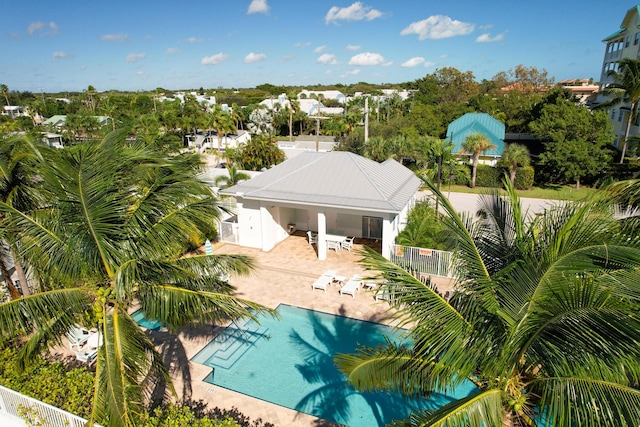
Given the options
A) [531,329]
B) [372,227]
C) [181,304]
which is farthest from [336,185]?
[531,329]

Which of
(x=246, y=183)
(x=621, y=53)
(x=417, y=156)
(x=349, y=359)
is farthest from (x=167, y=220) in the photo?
(x=621, y=53)

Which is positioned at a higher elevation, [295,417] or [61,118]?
→ [61,118]

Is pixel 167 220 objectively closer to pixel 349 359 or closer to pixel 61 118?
pixel 349 359

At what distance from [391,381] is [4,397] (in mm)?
7730

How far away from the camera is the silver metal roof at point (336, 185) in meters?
16.2

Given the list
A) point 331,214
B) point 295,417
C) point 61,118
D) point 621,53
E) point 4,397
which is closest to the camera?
point 4,397

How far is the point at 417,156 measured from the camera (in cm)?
3158

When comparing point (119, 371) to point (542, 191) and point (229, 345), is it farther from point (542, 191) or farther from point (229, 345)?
point (542, 191)

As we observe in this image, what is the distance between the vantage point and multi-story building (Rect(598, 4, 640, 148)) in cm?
3659

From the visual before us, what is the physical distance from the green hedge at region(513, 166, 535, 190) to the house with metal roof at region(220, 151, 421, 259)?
1433cm

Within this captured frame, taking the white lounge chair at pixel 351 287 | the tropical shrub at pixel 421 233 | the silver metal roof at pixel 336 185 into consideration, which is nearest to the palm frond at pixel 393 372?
the white lounge chair at pixel 351 287

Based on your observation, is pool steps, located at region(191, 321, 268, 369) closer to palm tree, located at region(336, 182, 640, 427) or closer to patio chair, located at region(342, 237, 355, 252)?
palm tree, located at region(336, 182, 640, 427)

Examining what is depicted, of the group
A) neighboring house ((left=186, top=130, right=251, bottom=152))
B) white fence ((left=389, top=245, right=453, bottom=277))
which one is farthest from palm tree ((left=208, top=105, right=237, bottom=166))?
white fence ((left=389, top=245, right=453, bottom=277))

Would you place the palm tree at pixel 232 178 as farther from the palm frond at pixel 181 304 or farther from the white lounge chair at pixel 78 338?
the palm frond at pixel 181 304
